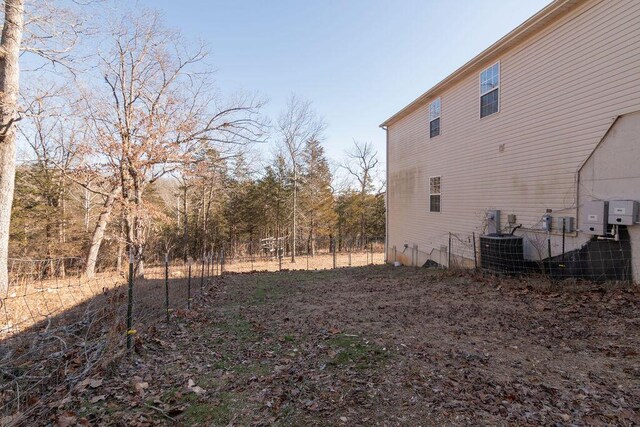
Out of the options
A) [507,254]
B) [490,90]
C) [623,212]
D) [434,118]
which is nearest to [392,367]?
[623,212]

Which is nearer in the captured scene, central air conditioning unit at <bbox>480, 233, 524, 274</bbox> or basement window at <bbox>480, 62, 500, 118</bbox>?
central air conditioning unit at <bbox>480, 233, 524, 274</bbox>

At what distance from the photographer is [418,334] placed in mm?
4215

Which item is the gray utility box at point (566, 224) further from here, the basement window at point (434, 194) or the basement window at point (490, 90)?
the basement window at point (434, 194)

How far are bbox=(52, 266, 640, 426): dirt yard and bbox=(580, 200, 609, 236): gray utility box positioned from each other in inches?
41.1

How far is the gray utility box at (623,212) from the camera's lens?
17.3 ft

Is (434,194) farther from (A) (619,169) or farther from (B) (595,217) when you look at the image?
(A) (619,169)

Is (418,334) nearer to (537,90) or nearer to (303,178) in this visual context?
(537,90)

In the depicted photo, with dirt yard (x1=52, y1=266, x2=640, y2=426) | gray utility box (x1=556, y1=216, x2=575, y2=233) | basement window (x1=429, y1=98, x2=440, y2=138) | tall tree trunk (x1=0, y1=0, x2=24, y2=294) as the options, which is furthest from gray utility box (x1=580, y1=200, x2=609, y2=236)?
tall tree trunk (x1=0, y1=0, x2=24, y2=294)

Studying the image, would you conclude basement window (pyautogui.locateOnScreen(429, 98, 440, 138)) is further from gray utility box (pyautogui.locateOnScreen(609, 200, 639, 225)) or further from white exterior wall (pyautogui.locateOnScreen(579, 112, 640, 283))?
gray utility box (pyautogui.locateOnScreen(609, 200, 639, 225))

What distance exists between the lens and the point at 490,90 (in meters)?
8.82

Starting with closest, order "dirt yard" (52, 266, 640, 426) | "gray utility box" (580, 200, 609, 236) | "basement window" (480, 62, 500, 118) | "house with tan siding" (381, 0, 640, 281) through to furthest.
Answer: "dirt yard" (52, 266, 640, 426) → "house with tan siding" (381, 0, 640, 281) → "gray utility box" (580, 200, 609, 236) → "basement window" (480, 62, 500, 118)

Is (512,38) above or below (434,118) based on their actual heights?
above

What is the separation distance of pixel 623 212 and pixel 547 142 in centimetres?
229

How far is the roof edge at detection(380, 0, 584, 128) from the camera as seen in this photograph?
6652 mm
